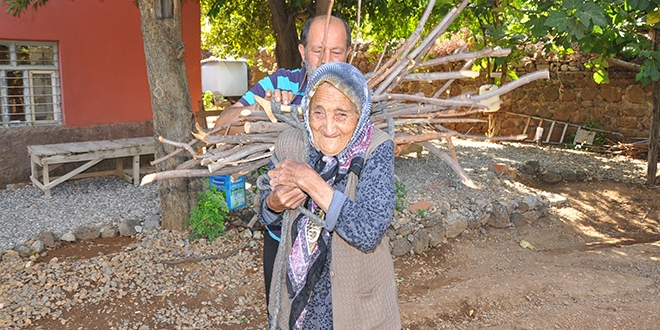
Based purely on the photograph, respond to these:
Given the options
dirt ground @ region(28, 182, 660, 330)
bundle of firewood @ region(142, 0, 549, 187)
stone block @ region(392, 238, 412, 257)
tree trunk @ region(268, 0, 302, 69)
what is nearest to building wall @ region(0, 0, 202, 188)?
tree trunk @ region(268, 0, 302, 69)

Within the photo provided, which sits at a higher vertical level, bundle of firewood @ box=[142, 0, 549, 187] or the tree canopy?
the tree canopy

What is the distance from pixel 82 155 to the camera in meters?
7.35

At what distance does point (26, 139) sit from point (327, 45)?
706 cm

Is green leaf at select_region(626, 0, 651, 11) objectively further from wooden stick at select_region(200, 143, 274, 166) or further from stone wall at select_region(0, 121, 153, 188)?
stone wall at select_region(0, 121, 153, 188)

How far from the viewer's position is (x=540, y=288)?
193 inches

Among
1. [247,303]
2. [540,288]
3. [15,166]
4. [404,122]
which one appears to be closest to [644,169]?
[540,288]

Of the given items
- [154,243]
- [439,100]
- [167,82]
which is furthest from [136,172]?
[439,100]

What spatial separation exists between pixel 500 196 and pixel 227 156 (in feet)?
19.2

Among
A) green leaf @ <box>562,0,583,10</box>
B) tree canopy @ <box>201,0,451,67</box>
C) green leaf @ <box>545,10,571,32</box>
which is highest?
tree canopy @ <box>201,0,451,67</box>

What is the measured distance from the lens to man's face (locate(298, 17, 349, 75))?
2.40 meters

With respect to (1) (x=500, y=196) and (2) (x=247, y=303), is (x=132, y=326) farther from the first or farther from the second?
(1) (x=500, y=196)

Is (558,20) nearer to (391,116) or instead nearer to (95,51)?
(391,116)

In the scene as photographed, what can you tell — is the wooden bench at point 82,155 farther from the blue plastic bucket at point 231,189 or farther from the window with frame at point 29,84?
the blue plastic bucket at point 231,189

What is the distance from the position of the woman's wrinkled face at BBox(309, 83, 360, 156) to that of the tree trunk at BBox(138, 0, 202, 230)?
351 centimetres
